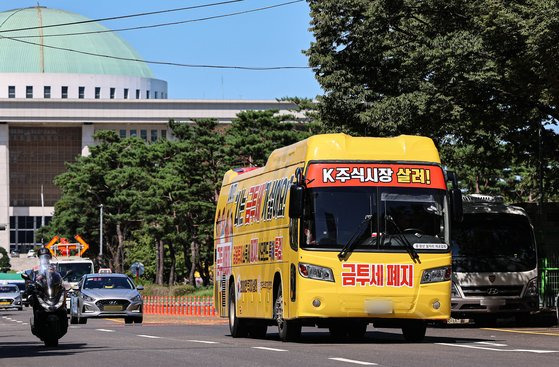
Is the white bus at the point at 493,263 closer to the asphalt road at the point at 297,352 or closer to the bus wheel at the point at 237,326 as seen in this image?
the asphalt road at the point at 297,352

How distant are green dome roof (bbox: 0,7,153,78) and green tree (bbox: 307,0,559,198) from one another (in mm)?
138745

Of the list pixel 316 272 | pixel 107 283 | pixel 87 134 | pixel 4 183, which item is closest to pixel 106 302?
pixel 107 283

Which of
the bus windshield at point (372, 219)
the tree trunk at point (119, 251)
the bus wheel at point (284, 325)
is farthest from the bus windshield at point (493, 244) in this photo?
the tree trunk at point (119, 251)

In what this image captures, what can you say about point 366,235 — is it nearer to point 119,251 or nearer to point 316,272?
point 316,272

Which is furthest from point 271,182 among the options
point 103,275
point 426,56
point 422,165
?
point 103,275

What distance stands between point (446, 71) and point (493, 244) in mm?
4314

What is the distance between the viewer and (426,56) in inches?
1342

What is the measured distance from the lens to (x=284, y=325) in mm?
23156

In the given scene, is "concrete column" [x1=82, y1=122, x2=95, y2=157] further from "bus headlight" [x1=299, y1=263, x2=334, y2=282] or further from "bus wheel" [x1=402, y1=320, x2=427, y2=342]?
→ "bus headlight" [x1=299, y1=263, x2=334, y2=282]

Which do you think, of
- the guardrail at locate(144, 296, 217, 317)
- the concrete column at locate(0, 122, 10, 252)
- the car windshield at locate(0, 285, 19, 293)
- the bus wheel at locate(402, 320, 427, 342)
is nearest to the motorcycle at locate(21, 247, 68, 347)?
the bus wheel at locate(402, 320, 427, 342)

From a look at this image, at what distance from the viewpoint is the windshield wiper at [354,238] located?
71.4 feet

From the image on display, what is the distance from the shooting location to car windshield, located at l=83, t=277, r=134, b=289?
41.5m

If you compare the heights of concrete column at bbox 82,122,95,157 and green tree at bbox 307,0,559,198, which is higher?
concrete column at bbox 82,122,95,157

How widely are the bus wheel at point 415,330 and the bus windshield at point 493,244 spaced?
848 cm
